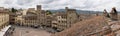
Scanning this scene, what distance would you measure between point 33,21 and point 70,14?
56.6 meters

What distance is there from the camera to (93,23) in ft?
18.4

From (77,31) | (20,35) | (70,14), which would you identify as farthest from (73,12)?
(77,31)

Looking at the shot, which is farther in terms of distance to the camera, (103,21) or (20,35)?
(20,35)

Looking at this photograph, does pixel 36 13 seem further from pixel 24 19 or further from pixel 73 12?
pixel 73 12

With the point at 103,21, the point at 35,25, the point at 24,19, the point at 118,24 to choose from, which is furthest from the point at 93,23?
the point at 24,19

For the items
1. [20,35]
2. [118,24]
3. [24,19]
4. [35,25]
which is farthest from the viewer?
[24,19]

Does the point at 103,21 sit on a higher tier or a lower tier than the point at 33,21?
higher

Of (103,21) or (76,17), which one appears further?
(76,17)

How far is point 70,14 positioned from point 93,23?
3323 inches

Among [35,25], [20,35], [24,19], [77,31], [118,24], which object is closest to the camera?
[118,24]

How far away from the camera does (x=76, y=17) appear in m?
88.3

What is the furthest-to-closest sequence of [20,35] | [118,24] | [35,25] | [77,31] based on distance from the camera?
[35,25] < [20,35] < [77,31] < [118,24]

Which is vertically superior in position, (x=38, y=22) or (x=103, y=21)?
(x=103, y=21)

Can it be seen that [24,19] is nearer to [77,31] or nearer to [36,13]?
[36,13]
